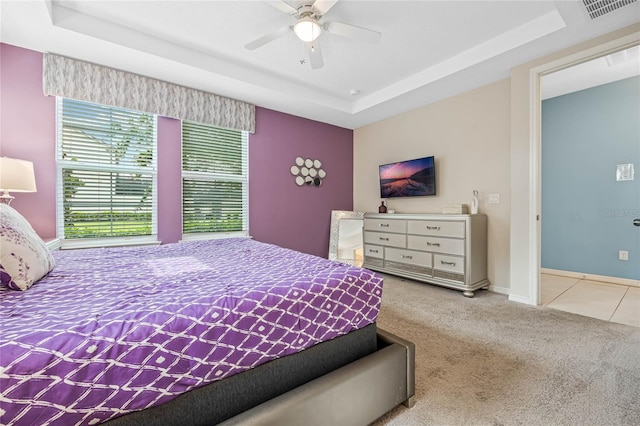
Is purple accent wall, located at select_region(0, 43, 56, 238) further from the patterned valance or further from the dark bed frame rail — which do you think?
the dark bed frame rail

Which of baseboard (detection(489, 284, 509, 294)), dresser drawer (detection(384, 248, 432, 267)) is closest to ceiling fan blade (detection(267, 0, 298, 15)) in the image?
dresser drawer (detection(384, 248, 432, 267))

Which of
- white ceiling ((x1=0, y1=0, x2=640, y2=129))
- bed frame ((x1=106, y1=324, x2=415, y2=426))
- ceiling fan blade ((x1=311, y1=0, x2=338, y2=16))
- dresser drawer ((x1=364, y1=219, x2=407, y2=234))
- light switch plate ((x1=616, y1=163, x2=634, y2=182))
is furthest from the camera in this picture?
dresser drawer ((x1=364, y1=219, x2=407, y2=234))

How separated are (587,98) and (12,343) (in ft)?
18.8

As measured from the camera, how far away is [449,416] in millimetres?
1329

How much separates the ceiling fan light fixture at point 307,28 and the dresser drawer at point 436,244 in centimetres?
261

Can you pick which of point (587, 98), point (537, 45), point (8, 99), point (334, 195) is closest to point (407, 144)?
point (334, 195)

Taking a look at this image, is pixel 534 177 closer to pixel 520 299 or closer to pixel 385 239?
pixel 520 299

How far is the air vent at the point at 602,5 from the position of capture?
2.00 meters

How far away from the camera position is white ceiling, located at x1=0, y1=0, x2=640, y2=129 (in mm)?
2227

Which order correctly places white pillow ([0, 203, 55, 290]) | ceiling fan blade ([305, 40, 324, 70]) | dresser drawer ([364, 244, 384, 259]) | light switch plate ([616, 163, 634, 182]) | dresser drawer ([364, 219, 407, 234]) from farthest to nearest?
1. dresser drawer ([364, 244, 384, 259])
2. dresser drawer ([364, 219, 407, 234])
3. light switch plate ([616, 163, 634, 182])
4. ceiling fan blade ([305, 40, 324, 70])
5. white pillow ([0, 203, 55, 290])

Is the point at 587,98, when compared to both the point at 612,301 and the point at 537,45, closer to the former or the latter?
the point at 537,45

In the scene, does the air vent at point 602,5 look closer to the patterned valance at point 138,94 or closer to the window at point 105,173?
the patterned valance at point 138,94

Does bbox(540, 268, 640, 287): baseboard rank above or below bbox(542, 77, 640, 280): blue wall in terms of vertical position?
below

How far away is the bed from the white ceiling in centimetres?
214
